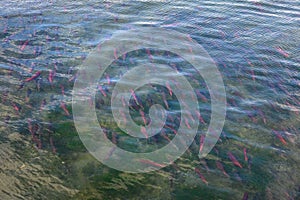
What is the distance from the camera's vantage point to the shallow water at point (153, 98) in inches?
288

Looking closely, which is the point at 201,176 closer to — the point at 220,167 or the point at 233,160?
the point at 220,167

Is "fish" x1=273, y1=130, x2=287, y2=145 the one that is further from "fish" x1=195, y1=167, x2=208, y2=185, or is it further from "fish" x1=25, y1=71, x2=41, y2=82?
"fish" x1=25, y1=71, x2=41, y2=82

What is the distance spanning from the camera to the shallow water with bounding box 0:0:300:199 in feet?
24.0

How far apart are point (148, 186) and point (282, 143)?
3.23 meters

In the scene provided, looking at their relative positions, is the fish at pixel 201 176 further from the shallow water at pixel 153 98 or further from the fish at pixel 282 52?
the fish at pixel 282 52

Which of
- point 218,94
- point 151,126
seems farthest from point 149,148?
point 218,94

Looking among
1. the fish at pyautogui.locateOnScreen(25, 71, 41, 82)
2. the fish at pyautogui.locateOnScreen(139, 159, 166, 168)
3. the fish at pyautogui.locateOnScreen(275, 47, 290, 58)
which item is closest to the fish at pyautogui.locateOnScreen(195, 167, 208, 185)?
the fish at pyautogui.locateOnScreen(139, 159, 166, 168)

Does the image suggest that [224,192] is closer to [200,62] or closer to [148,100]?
[148,100]

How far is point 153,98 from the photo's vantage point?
9.49 meters

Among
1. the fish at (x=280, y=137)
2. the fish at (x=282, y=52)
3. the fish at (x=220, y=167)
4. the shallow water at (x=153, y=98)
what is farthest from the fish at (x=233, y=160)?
the fish at (x=282, y=52)

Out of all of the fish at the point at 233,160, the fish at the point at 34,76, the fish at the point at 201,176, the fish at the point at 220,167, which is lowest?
the fish at the point at 201,176

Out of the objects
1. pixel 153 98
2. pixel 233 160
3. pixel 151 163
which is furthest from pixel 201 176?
pixel 153 98

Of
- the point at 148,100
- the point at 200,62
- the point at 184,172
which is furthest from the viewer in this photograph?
the point at 200,62

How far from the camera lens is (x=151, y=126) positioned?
8.72m
